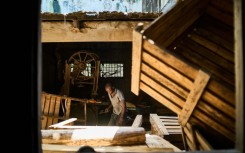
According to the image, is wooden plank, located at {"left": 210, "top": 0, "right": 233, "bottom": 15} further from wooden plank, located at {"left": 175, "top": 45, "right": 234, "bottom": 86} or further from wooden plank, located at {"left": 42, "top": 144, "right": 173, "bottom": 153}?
wooden plank, located at {"left": 42, "top": 144, "right": 173, "bottom": 153}

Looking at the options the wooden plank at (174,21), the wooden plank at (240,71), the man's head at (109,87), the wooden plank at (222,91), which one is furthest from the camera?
the man's head at (109,87)

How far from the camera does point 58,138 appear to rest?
5.70 m

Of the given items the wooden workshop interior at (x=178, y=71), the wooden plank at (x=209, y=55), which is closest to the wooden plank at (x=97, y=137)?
the wooden workshop interior at (x=178, y=71)

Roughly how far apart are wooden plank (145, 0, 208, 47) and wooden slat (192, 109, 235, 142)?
4.19 feet

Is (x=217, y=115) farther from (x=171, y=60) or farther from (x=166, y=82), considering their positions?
(x=171, y=60)

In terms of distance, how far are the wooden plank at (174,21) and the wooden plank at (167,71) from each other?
11.8 inches

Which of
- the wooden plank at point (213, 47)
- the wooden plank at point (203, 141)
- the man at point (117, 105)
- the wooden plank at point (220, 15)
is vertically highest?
the wooden plank at point (220, 15)

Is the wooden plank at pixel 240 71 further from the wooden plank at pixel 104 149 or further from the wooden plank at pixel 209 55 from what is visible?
the wooden plank at pixel 104 149

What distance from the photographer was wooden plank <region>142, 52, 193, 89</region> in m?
3.52

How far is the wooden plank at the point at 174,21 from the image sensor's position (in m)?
3.66

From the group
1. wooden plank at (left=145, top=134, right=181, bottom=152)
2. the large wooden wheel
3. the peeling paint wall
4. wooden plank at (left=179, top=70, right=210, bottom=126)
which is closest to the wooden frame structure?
wooden plank at (left=179, top=70, right=210, bottom=126)
